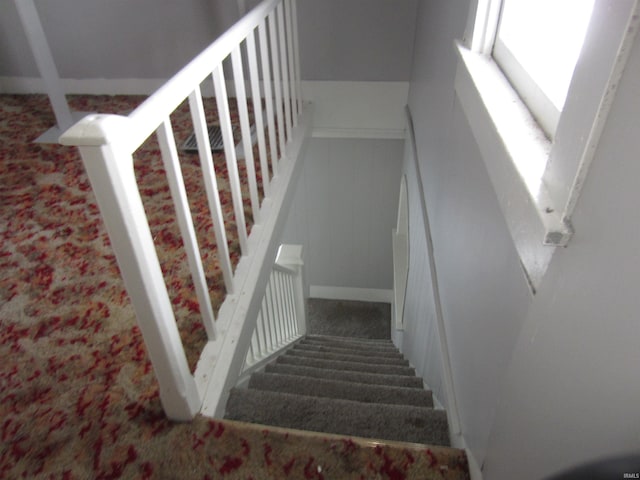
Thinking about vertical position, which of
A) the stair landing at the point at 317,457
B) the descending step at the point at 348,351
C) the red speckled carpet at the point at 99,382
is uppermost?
the red speckled carpet at the point at 99,382

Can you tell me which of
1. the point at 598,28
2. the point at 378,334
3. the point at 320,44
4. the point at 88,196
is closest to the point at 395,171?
the point at 320,44

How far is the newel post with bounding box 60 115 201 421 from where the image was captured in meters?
0.67

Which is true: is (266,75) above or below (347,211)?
above

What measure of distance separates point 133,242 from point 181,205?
0.57ft

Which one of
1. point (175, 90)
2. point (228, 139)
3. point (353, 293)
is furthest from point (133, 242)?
point (353, 293)

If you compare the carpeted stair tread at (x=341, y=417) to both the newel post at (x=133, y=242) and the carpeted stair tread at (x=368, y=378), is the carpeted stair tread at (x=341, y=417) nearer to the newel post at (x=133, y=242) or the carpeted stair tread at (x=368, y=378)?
the newel post at (x=133, y=242)

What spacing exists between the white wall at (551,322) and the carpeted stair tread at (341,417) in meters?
0.20

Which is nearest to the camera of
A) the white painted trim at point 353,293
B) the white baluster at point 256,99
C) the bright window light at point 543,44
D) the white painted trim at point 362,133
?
the bright window light at point 543,44

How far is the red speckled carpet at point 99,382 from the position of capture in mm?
1052

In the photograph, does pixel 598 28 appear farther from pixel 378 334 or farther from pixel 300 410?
pixel 378 334

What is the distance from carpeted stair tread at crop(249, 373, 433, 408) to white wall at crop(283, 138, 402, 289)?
77.2 inches

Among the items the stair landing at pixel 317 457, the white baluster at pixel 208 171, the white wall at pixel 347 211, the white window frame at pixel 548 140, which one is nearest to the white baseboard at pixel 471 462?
the stair landing at pixel 317 457

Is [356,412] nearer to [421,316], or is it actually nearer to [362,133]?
[421,316]

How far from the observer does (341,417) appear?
1.39 m
